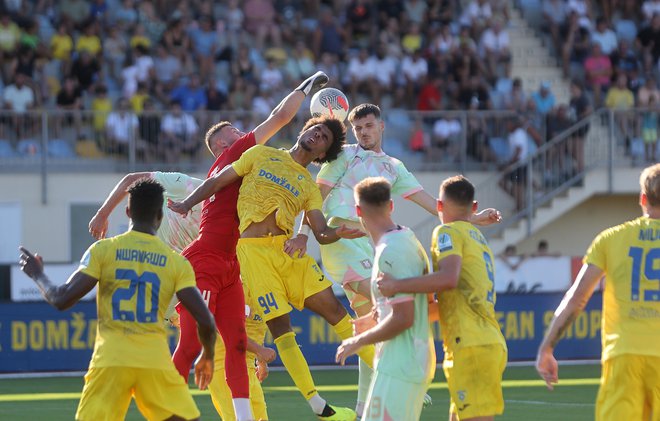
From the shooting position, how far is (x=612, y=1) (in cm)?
2767

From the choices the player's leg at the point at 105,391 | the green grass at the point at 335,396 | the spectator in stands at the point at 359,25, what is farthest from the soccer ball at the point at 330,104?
the spectator in stands at the point at 359,25

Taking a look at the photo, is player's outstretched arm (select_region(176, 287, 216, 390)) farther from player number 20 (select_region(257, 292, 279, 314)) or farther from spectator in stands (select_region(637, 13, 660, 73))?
spectator in stands (select_region(637, 13, 660, 73))

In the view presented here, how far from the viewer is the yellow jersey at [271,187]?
951 centimetres

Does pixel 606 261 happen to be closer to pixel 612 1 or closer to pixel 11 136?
pixel 11 136

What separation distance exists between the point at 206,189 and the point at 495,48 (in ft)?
55.0

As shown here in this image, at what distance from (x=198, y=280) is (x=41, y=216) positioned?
1263 centimetres

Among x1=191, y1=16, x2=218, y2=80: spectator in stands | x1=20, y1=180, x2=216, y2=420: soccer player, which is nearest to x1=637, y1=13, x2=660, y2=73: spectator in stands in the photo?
x1=191, y1=16, x2=218, y2=80: spectator in stands

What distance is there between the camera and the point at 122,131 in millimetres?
21062

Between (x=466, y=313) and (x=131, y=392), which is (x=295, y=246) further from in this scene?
(x=131, y=392)

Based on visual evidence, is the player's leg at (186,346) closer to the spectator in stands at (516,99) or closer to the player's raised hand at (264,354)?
the player's raised hand at (264,354)

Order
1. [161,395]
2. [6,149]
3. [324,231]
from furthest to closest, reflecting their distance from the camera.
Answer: [6,149] < [324,231] < [161,395]

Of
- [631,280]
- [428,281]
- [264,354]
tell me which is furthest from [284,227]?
[631,280]

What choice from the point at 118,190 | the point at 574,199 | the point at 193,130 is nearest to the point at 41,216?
the point at 193,130

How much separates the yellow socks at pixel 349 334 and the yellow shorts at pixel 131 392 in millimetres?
3031
